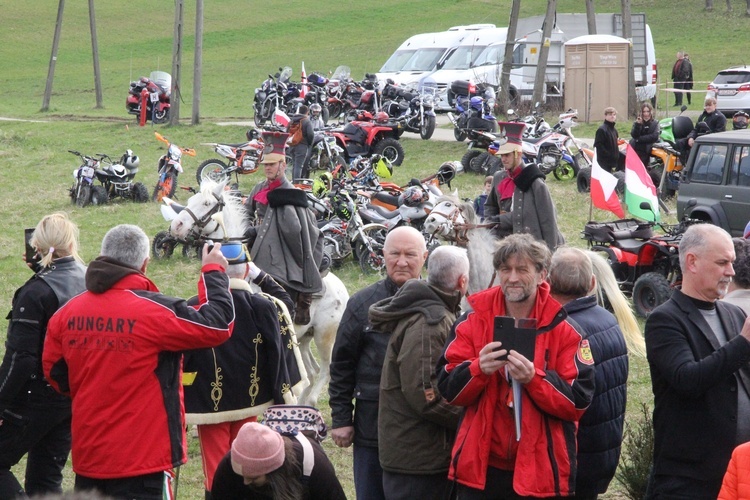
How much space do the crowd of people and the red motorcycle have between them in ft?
49.9

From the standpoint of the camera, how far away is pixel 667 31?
5041 cm

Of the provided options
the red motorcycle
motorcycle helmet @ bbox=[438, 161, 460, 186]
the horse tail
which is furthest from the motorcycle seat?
the horse tail

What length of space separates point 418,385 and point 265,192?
11.9 ft

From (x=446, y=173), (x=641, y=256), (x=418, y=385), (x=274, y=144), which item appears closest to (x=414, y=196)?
(x=446, y=173)

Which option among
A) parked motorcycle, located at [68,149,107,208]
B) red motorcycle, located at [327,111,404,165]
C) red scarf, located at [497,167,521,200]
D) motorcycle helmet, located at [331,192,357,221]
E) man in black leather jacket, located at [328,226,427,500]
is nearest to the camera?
man in black leather jacket, located at [328,226,427,500]

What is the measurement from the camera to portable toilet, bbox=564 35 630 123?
1025 inches

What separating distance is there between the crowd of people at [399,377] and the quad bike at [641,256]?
4.96m

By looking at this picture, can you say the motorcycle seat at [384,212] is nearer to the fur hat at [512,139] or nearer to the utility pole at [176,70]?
the fur hat at [512,139]

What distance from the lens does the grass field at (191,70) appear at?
16.0 metres

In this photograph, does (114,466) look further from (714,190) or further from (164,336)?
(714,190)

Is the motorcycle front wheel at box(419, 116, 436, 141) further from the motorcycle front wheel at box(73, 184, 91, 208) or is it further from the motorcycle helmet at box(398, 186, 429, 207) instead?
the motorcycle helmet at box(398, 186, 429, 207)

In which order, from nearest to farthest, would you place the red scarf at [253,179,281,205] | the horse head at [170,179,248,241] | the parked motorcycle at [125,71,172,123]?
the horse head at [170,179,248,241] < the red scarf at [253,179,281,205] < the parked motorcycle at [125,71,172,123]

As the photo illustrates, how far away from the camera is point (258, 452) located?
3889 millimetres

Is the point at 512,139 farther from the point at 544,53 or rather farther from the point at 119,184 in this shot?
the point at 544,53
